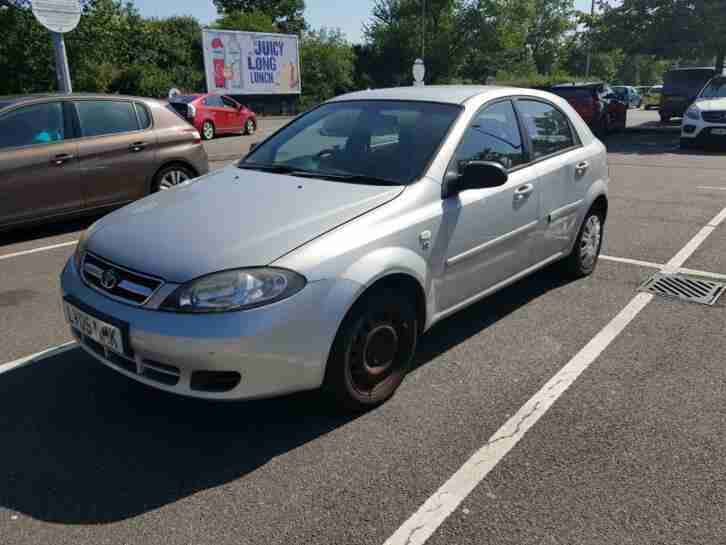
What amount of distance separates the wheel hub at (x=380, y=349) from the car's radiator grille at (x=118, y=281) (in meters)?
1.06

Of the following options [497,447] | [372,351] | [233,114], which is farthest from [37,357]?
[233,114]

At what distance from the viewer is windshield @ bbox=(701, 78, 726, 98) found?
16.0m

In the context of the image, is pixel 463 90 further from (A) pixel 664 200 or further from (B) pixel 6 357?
(A) pixel 664 200

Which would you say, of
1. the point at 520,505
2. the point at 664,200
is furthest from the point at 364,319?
the point at 664,200

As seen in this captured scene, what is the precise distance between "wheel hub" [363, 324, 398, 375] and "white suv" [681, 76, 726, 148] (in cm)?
1423

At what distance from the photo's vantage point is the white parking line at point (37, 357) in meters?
3.90

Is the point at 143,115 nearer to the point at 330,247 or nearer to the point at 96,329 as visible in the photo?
the point at 96,329

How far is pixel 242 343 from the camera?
2.73 metres

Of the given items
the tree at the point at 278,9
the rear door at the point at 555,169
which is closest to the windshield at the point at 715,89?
the rear door at the point at 555,169

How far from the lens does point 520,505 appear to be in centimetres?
262

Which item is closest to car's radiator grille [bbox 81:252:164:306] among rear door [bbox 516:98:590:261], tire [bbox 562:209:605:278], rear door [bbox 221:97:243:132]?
rear door [bbox 516:98:590:261]

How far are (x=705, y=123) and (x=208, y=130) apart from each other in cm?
1366

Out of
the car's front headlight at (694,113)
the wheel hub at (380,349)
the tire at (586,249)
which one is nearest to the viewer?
the wheel hub at (380,349)

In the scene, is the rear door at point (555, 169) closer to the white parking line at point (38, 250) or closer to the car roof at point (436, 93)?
the car roof at point (436, 93)
